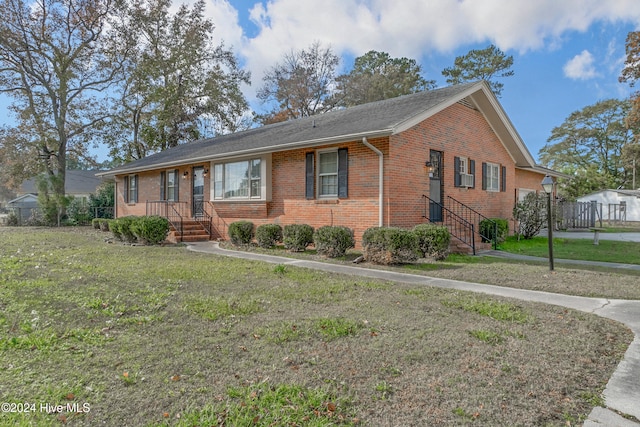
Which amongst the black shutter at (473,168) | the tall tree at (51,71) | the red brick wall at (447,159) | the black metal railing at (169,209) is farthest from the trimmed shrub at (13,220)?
the black shutter at (473,168)

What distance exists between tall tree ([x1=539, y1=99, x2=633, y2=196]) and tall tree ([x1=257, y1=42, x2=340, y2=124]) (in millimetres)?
28545

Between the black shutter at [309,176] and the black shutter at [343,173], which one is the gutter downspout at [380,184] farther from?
the black shutter at [309,176]

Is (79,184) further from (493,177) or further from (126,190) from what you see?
(493,177)

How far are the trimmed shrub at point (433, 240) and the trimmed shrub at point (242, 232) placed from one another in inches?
211

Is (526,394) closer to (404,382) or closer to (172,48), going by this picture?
(404,382)

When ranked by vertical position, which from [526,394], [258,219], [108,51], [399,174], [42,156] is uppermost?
[108,51]

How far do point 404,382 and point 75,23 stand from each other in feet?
98.5

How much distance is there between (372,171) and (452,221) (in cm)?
367

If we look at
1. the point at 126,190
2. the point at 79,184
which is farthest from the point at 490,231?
the point at 79,184

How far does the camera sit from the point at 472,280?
6699 millimetres

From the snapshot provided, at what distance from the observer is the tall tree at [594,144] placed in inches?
1602

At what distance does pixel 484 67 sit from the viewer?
3231 cm

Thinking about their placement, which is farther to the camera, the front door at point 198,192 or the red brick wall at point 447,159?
the front door at point 198,192

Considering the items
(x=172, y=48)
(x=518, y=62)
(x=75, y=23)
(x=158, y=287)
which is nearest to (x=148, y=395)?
(x=158, y=287)
